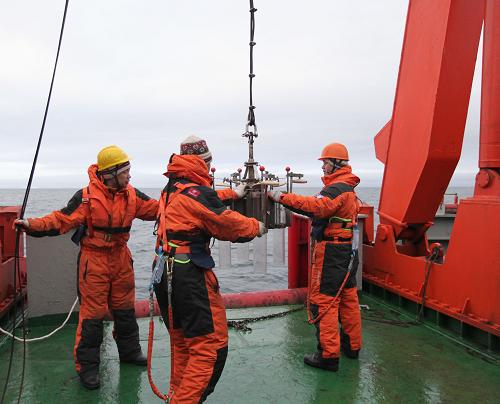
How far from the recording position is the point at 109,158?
343cm

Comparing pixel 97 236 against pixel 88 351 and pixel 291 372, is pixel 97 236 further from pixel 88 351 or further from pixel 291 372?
pixel 291 372

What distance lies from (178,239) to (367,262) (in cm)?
401

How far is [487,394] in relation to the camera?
129 inches

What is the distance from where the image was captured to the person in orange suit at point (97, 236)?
3.43m

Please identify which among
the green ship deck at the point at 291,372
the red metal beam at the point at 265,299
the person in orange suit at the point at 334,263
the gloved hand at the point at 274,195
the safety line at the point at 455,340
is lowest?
the green ship deck at the point at 291,372

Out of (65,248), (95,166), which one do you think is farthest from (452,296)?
(65,248)

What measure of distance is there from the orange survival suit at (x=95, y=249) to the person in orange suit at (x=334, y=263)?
1.56m

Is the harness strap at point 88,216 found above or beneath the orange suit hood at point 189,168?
beneath

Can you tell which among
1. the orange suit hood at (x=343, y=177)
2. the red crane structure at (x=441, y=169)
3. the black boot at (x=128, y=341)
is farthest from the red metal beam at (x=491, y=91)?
the black boot at (x=128, y=341)

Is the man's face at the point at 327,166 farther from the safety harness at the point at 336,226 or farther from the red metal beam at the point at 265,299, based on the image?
the red metal beam at the point at 265,299

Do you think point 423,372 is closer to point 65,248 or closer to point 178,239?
point 178,239

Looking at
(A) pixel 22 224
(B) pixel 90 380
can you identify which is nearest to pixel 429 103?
(A) pixel 22 224

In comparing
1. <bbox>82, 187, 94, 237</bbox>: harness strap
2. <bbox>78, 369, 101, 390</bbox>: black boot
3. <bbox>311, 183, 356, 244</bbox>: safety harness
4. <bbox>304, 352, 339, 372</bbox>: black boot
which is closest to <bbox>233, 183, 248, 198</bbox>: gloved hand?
<bbox>311, 183, 356, 244</bbox>: safety harness

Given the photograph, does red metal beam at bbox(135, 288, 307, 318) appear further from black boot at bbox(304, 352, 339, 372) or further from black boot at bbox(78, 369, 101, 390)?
black boot at bbox(78, 369, 101, 390)
